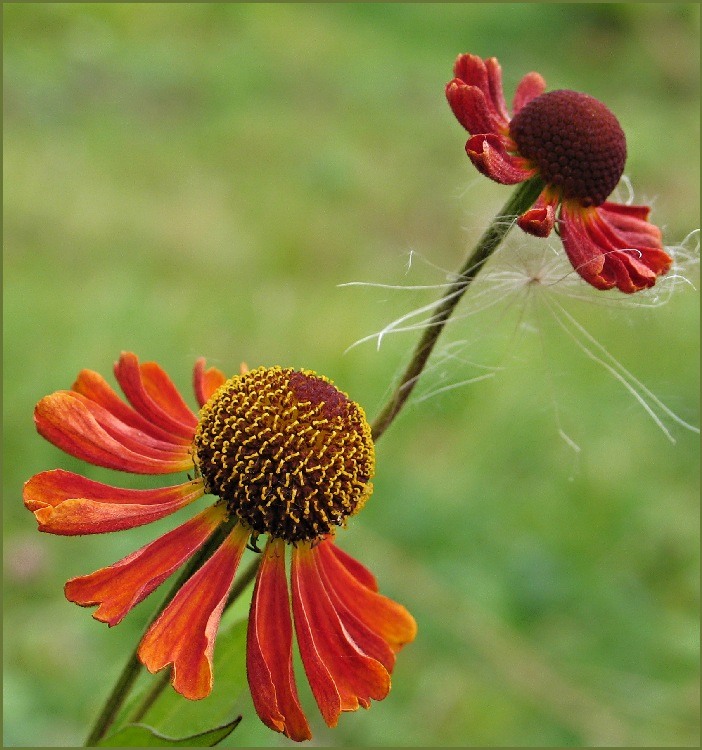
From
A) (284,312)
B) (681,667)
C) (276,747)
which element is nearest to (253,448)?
(276,747)

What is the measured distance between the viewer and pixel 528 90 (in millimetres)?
1054

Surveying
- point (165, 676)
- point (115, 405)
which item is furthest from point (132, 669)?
point (115, 405)

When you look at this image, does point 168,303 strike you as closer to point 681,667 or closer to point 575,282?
point 681,667

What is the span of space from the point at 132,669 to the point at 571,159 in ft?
2.19

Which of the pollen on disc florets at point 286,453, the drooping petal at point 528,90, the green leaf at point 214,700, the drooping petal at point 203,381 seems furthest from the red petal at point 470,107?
the green leaf at point 214,700

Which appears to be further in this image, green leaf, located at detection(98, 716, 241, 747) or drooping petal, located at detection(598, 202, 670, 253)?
drooping petal, located at detection(598, 202, 670, 253)

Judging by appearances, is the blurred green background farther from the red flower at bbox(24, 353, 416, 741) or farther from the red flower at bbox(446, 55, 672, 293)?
the red flower at bbox(24, 353, 416, 741)

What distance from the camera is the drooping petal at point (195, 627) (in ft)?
2.50

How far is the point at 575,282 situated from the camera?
97 cm

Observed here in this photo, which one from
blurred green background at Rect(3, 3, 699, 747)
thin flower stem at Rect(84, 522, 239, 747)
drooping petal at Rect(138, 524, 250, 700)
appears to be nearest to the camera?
drooping petal at Rect(138, 524, 250, 700)

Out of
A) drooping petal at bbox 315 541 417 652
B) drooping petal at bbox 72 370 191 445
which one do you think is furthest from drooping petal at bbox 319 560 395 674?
drooping petal at bbox 72 370 191 445

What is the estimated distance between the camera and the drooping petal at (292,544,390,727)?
0.83 meters

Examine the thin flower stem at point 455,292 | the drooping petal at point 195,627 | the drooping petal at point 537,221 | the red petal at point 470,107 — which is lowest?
the drooping petal at point 195,627

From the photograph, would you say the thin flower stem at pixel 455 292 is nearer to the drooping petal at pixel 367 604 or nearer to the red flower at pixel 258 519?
the red flower at pixel 258 519
